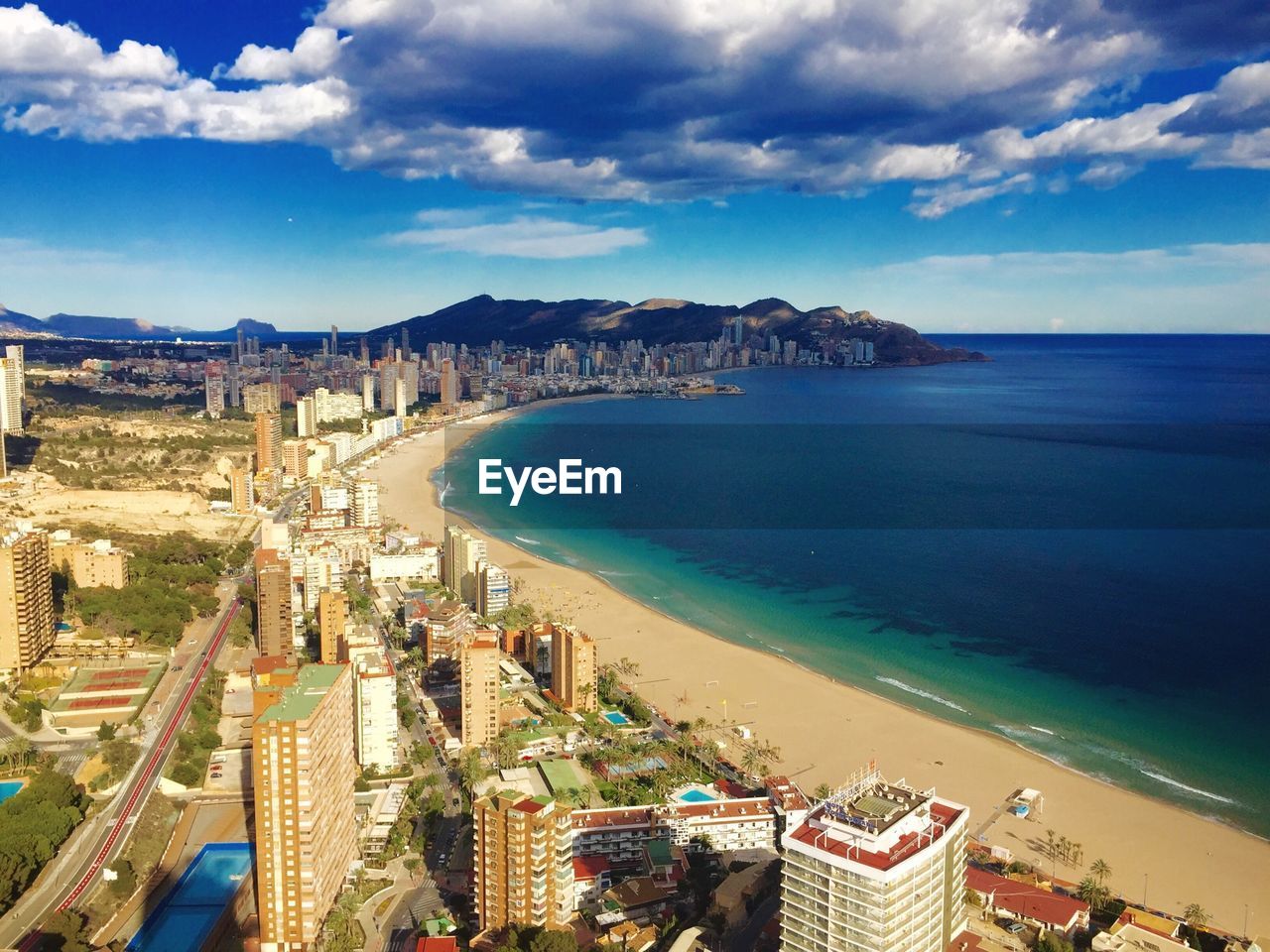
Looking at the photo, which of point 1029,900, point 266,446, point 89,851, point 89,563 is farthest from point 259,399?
point 1029,900

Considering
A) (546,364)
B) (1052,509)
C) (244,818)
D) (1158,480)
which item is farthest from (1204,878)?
(546,364)

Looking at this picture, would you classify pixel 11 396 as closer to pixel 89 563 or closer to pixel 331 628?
pixel 89 563

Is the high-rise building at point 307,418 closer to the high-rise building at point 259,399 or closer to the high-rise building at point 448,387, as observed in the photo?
the high-rise building at point 259,399

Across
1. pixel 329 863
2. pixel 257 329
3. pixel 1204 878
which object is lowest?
pixel 1204 878

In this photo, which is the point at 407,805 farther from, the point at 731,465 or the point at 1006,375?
the point at 1006,375

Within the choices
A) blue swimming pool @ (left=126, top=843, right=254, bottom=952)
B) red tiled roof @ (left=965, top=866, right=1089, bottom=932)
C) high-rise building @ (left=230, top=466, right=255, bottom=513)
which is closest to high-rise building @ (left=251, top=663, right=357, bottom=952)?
blue swimming pool @ (left=126, top=843, right=254, bottom=952)

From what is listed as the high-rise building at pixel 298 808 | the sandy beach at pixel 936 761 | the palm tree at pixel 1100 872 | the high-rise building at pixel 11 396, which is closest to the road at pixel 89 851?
the high-rise building at pixel 298 808

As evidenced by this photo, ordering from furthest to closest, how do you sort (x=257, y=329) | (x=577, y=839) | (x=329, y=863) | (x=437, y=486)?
(x=257, y=329)
(x=437, y=486)
(x=577, y=839)
(x=329, y=863)
